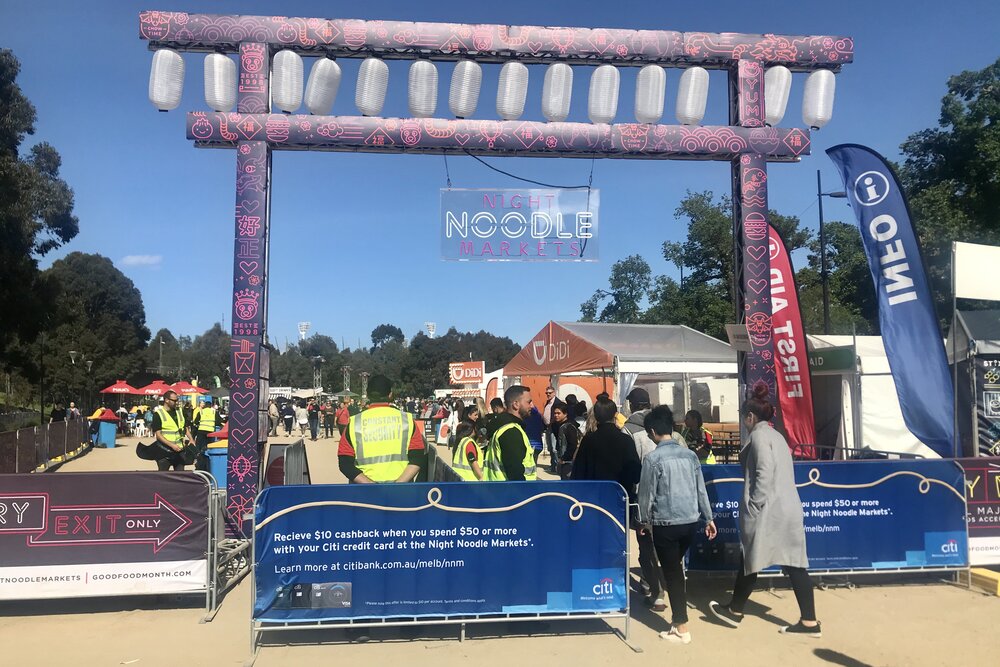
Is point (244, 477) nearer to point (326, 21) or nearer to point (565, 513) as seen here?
point (565, 513)

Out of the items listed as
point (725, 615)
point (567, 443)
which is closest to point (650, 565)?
point (725, 615)

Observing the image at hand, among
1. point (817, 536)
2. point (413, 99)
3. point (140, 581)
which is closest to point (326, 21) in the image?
point (413, 99)

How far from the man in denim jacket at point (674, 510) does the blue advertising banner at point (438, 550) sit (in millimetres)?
241

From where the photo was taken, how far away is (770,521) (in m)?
5.32

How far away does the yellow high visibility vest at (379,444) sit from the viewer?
18.6 feet

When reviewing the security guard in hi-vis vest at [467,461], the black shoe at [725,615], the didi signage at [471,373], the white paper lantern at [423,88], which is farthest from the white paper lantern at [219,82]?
the didi signage at [471,373]

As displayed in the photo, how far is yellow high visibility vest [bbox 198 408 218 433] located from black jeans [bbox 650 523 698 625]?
7.21 m

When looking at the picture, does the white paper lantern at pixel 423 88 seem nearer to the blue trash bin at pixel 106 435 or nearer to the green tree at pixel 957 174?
the green tree at pixel 957 174

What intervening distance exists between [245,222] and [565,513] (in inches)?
195

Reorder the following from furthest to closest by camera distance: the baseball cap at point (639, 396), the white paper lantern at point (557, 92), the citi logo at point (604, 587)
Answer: the white paper lantern at point (557, 92)
the baseball cap at point (639, 396)
the citi logo at point (604, 587)

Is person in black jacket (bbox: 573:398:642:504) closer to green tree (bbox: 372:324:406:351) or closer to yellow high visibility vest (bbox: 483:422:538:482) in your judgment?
→ yellow high visibility vest (bbox: 483:422:538:482)

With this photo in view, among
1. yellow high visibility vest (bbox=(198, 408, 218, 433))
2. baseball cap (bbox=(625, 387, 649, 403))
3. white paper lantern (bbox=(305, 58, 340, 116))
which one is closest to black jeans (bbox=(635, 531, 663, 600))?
baseball cap (bbox=(625, 387, 649, 403))

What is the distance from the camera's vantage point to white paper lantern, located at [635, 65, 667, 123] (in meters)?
8.38

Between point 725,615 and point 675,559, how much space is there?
928mm
